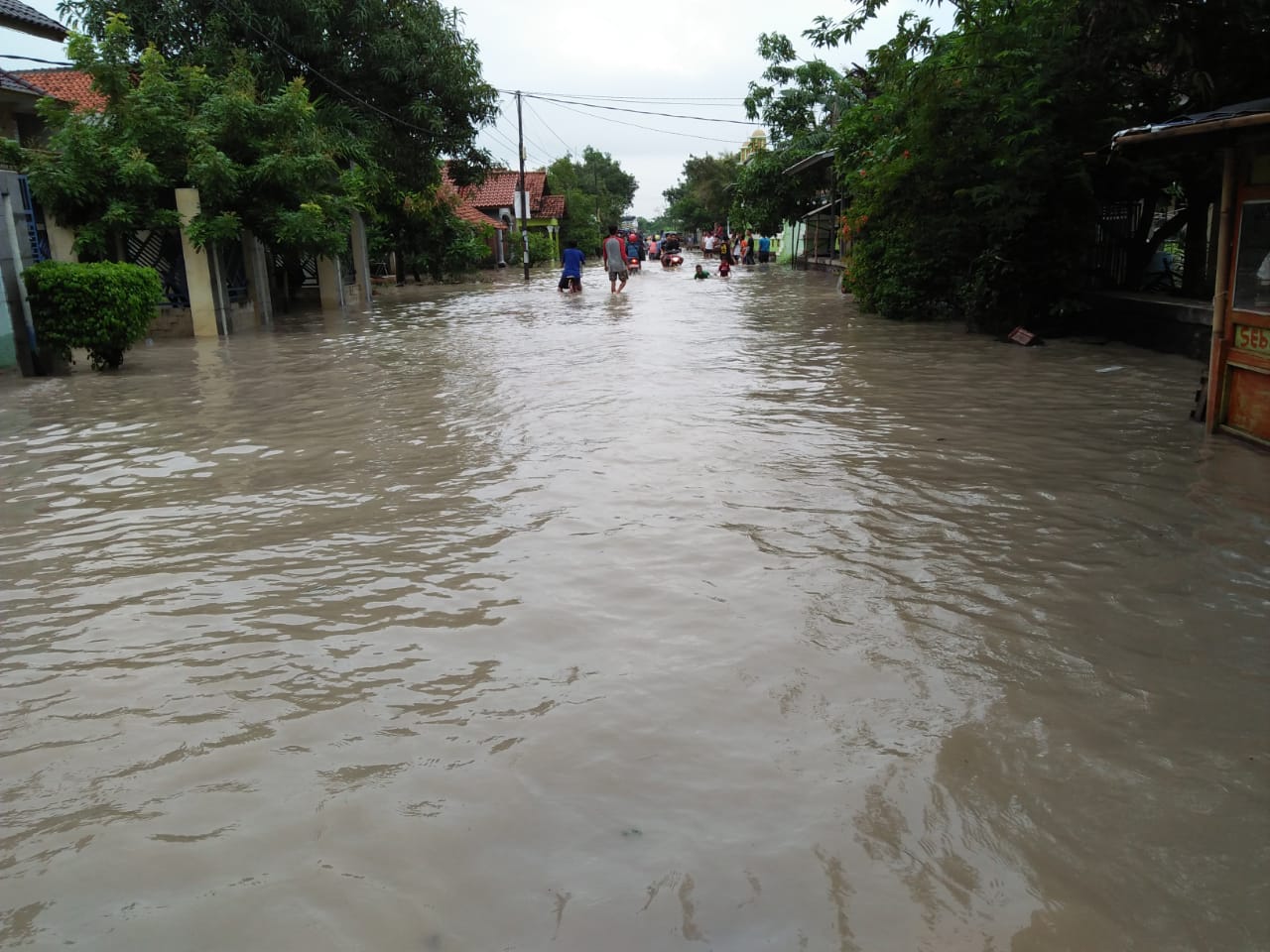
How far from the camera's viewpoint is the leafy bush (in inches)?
480

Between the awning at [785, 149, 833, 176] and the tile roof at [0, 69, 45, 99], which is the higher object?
the tile roof at [0, 69, 45, 99]

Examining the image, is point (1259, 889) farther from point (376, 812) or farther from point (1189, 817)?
point (376, 812)

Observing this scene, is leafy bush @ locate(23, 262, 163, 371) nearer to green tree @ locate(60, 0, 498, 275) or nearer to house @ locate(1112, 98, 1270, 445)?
green tree @ locate(60, 0, 498, 275)

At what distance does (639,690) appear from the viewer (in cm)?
390

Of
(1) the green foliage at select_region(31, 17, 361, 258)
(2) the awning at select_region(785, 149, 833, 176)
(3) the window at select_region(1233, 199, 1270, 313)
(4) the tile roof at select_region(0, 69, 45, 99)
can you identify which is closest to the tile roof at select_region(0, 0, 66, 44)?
(4) the tile roof at select_region(0, 69, 45, 99)

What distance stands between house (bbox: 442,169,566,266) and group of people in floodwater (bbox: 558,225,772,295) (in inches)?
254

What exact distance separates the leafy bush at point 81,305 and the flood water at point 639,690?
449 cm

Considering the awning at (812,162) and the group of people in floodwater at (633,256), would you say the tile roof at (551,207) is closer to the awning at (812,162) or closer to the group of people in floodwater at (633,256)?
the group of people in floodwater at (633,256)

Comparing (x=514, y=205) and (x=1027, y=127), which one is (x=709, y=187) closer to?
(x=514, y=205)

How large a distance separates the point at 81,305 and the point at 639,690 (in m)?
11.1

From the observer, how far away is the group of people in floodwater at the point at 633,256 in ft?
90.8

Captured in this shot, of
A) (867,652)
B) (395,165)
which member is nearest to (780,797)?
(867,652)

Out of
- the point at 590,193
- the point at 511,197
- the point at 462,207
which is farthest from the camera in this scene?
the point at 590,193

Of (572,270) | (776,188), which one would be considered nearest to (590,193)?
(776,188)
